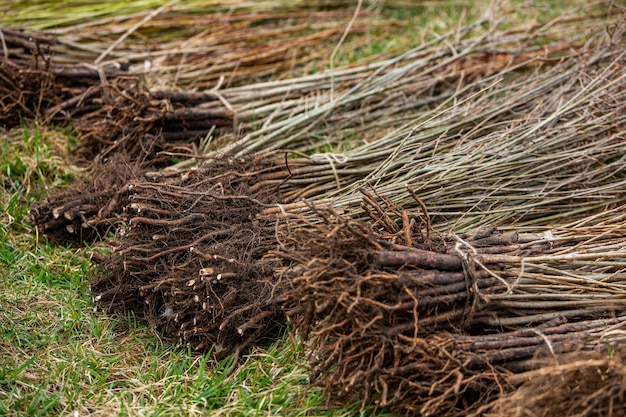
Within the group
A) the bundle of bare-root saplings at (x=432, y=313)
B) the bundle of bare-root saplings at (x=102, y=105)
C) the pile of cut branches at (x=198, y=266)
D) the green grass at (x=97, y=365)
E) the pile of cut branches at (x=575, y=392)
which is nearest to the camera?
the pile of cut branches at (x=575, y=392)

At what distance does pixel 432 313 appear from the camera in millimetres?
2496

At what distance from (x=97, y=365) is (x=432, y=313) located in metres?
1.29

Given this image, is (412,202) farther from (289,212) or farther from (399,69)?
(399,69)

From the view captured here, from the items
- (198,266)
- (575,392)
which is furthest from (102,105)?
(575,392)

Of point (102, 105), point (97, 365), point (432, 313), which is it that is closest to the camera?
point (432, 313)

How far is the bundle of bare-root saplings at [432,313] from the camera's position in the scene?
7.75 ft

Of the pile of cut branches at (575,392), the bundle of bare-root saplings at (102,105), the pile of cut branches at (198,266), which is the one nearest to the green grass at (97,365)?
the pile of cut branches at (198,266)

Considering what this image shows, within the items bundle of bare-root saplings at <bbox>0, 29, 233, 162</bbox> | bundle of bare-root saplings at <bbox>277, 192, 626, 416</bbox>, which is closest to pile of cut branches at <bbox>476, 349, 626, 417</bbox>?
bundle of bare-root saplings at <bbox>277, 192, 626, 416</bbox>

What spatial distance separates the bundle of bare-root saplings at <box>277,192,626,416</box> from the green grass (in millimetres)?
245

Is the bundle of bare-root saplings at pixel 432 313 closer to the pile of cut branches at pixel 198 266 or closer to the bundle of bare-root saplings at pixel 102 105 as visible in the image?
the pile of cut branches at pixel 198 266

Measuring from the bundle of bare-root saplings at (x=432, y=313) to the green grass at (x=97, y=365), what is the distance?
0.25 m

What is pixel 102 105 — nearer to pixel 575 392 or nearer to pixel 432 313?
pixel 432 313

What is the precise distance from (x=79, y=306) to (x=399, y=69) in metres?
2.33

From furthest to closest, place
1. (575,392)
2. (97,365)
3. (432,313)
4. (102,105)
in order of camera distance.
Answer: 1. (102,105)
2. (97,365)
3. (432,313)
4. (575,392)
